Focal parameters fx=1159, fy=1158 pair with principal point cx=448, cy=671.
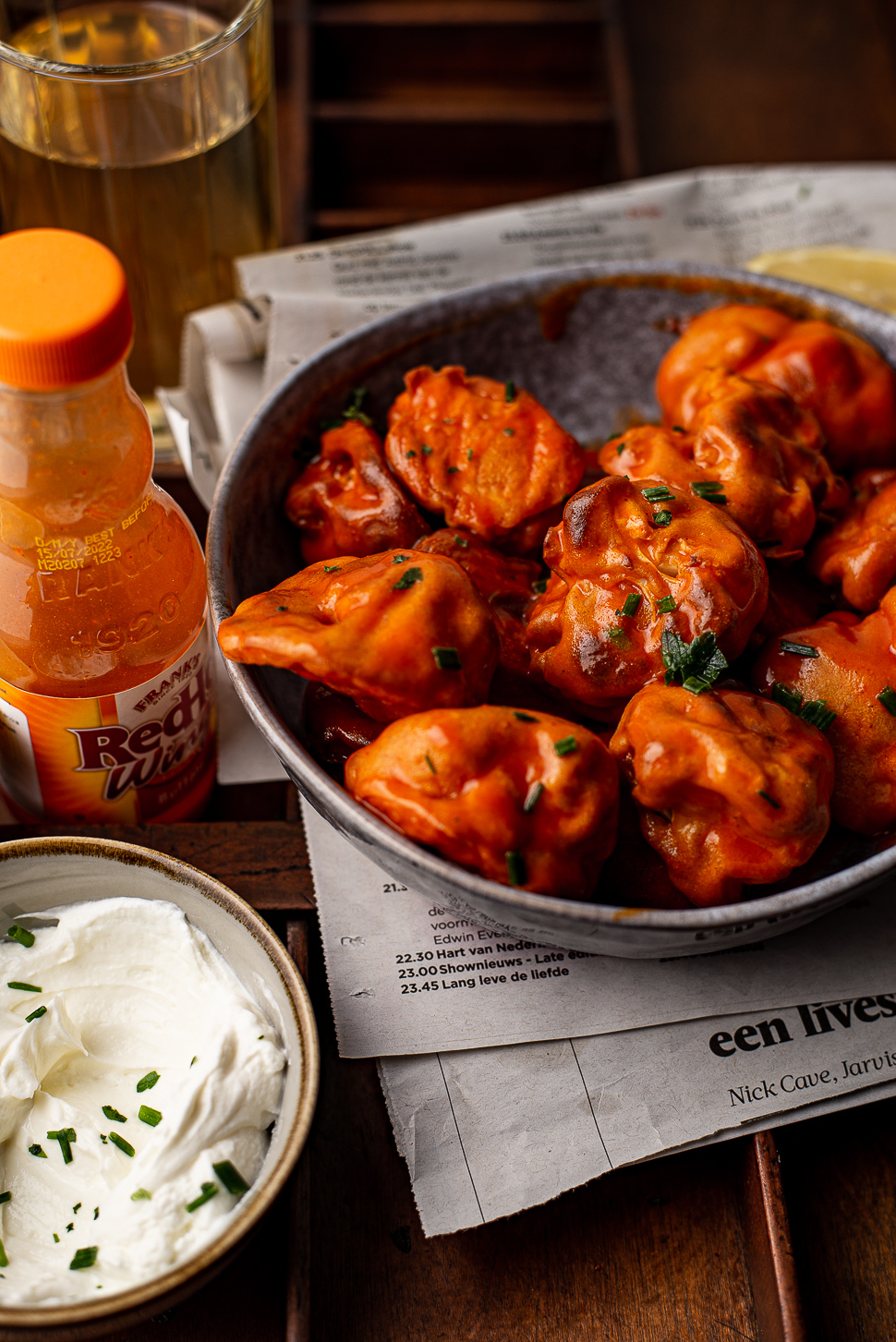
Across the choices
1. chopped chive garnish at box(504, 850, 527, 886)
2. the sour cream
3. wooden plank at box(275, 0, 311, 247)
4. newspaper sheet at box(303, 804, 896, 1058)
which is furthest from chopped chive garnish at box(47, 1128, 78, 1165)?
wooden plank at box(275, 0, 311, 247)

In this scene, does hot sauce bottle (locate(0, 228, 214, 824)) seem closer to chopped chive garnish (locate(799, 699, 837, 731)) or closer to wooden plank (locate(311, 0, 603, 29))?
chopped chive garnish (locate(799, 699, 837, 731))

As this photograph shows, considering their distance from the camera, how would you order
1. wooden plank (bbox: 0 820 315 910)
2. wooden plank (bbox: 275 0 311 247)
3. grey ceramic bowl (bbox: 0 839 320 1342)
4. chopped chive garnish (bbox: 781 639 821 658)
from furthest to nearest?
wooden plank (bbox: 275 0 311 247)
wooden plank (bbox: 0 820 315 910)
chopped chive garnish (bbox: 781 639 821 658)
grey ceramic bowl (bbox: 0 839 320 1342)

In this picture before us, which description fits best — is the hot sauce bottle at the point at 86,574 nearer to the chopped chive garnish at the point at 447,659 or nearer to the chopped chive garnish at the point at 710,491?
the chopped chive garnish at the point at 447,659

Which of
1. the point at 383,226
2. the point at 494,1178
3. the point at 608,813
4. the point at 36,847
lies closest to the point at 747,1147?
the point at 494,1178

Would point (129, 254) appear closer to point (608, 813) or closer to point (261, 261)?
point (261, 261)

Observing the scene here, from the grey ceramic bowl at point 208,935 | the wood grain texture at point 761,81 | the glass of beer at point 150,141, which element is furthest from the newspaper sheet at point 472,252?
the grey ceramic bowl at point 208,935

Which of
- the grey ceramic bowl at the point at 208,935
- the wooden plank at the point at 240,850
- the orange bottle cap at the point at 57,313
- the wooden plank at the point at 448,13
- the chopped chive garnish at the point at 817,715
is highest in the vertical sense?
the orange bottle cap at the point at 57,313
